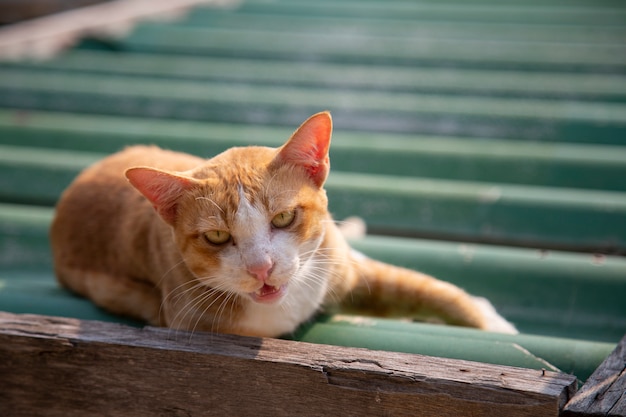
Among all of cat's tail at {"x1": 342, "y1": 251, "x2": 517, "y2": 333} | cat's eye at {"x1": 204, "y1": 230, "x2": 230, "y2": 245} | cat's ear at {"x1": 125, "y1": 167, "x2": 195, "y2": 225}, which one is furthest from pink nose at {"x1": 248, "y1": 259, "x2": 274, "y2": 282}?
cat's tail at {"x1": 342, "y1": 251, "x2": 517, "y2": 333}

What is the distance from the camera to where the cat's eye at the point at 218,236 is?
2150mm

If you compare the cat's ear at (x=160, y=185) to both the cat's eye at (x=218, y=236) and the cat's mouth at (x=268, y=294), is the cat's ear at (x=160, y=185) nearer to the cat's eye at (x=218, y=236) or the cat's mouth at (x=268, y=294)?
the cat's eye at (x=218, y=236)

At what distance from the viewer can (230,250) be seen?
2139mm

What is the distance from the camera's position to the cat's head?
6.92ft

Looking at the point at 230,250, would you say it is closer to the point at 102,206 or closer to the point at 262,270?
the point at 262,270

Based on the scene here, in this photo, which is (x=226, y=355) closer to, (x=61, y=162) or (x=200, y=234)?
(x=200, y=234)

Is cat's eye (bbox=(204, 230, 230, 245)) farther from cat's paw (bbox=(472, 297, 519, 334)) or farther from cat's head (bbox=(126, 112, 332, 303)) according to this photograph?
cat's paw (bbox=(472, 297, 519, 334))

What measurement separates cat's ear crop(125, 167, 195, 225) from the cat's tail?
0.71 meters

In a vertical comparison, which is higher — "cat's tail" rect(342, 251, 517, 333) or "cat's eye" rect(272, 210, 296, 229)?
"cat's eye" rect(272, 210, 296, 229)

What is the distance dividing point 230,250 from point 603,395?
1.00 meters

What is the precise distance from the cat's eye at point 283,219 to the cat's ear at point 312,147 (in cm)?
16

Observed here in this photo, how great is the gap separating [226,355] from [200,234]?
359mm

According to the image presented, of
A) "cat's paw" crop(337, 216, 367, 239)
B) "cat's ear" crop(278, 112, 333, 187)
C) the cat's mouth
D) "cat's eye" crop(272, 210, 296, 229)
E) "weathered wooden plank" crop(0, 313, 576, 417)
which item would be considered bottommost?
"weathered wooden plank" crop(0, 313, 576, 417)

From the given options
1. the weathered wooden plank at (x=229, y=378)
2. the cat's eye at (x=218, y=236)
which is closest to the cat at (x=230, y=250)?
the cat's eye at (x=218, y=236)
